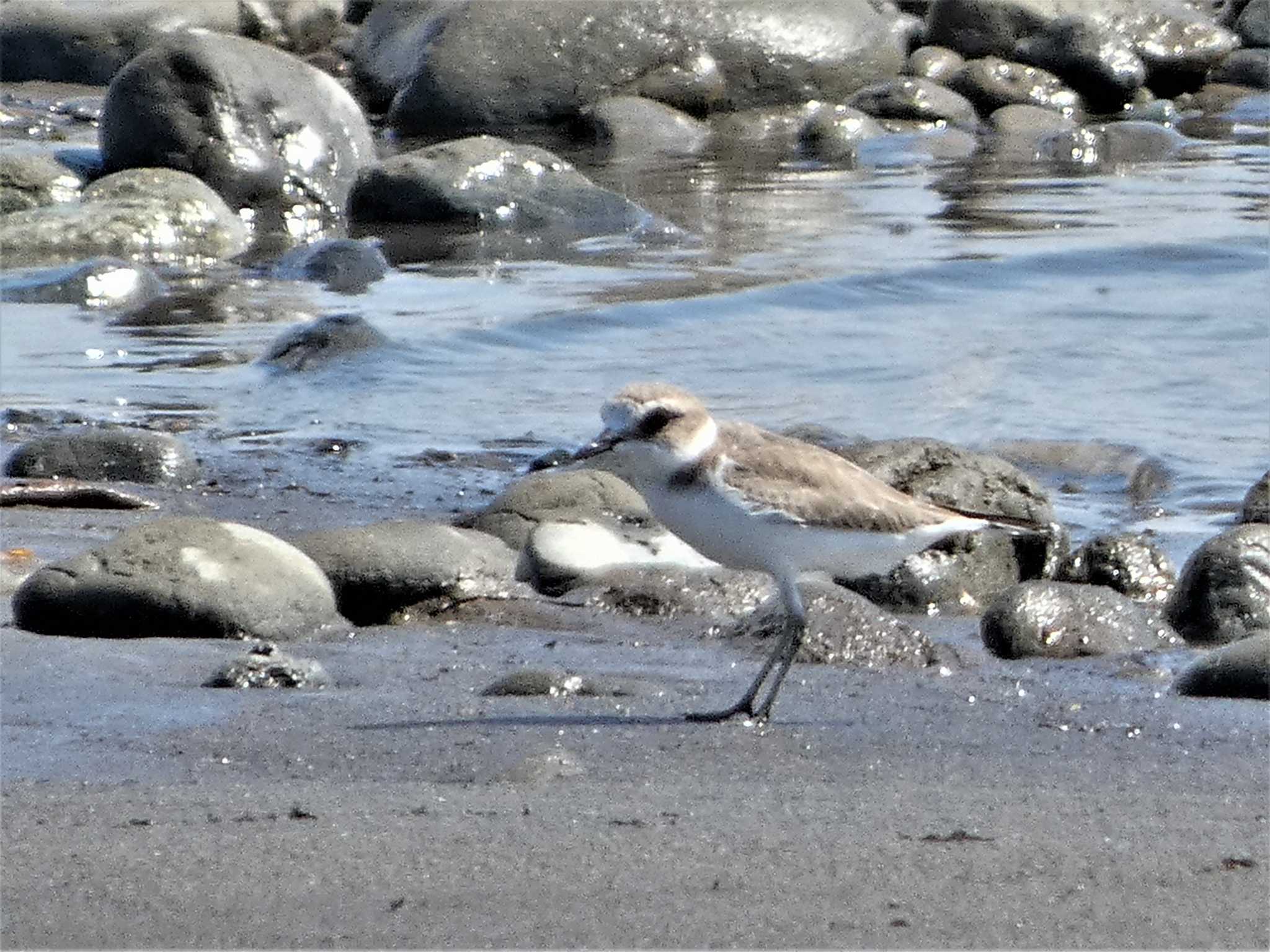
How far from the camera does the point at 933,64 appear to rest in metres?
22.2

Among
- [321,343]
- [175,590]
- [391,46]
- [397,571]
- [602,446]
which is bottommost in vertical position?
[391,46]

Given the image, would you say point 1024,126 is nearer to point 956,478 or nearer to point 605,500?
point 956,478

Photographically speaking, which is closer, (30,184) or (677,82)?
(30,184)

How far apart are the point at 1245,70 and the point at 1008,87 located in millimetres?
3609

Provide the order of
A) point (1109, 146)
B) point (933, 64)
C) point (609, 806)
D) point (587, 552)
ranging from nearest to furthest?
point (609, 806) → point (587, 552) → point (1109, 146) → point (933, 64)

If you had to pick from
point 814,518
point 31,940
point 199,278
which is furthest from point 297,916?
point 199,278

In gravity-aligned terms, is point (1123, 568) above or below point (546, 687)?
below

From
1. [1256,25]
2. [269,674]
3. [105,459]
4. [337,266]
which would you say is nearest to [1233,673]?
[269,674]

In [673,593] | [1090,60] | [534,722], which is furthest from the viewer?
[1090,60]

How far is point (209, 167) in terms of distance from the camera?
15391 millimetres

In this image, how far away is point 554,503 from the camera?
729 centimetres

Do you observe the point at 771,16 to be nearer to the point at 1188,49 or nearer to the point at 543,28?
the point at 543,28

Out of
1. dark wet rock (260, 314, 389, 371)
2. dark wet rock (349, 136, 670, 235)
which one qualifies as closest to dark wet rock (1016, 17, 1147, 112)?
dark wet rock (349, 136, 670, 235)

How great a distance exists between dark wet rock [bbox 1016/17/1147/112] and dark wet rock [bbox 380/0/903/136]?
2.11 meters
